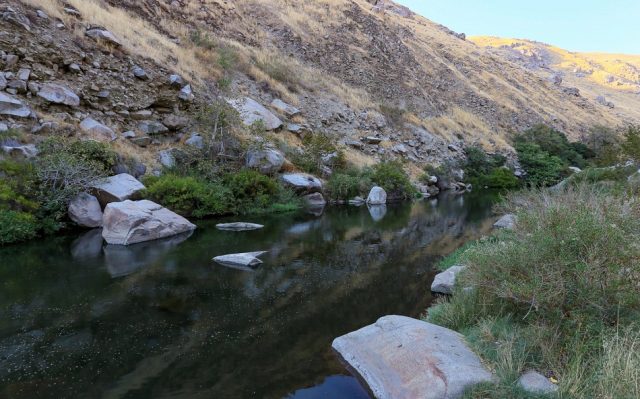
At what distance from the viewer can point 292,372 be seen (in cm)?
599

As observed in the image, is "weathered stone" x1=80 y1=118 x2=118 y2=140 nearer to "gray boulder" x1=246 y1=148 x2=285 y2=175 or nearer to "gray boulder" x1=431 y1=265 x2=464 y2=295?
"gray boulder" x1=246 y1=148 x2=285 y2=175

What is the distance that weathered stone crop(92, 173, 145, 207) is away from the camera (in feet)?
52.9

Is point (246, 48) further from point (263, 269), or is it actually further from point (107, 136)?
point (263, 269)

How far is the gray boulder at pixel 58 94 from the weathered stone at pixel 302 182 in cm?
1090

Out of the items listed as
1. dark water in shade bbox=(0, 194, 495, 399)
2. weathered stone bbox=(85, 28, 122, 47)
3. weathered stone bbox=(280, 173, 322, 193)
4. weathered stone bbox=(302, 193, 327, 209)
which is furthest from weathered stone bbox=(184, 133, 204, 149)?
dark water in shade bbox=(0, 194, 495, 399)

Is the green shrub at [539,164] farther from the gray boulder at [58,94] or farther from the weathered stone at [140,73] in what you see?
the gray boulder at [58,94]

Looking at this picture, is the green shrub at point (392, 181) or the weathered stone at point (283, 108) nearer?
the green shrub at point (392, 181)

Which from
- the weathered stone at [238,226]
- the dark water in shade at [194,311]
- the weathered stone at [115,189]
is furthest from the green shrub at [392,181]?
the weathered stone at [115,189]

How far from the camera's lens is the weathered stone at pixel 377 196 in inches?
1073

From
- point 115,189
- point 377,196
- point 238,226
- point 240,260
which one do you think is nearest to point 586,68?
point 377,196

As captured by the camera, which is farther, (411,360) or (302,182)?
(302,182)

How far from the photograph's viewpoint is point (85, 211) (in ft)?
51.6

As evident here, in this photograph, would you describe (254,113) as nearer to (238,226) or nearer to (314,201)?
(314,201)

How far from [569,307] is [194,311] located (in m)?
6.24
